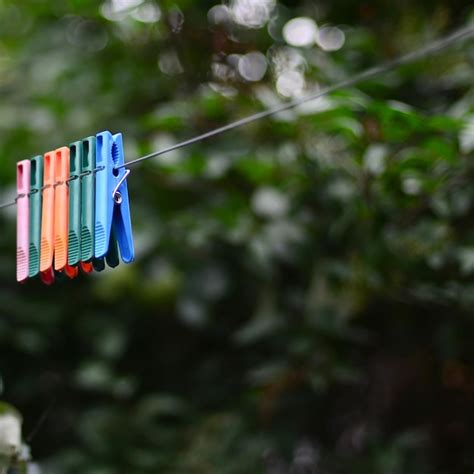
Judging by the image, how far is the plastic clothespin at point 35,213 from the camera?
4.94ft

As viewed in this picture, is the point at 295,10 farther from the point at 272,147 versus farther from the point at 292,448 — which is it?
the point at 292,448

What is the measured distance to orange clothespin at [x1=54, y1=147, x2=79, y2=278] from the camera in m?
1.43

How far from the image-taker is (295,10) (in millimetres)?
2896

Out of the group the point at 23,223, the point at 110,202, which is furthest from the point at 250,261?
the point at 110,202

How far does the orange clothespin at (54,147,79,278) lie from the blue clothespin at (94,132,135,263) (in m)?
0.07

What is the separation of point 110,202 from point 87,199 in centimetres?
5

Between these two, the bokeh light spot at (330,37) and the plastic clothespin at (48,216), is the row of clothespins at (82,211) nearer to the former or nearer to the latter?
the plastic clothespin at (48,216)

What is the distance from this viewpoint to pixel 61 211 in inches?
56.7

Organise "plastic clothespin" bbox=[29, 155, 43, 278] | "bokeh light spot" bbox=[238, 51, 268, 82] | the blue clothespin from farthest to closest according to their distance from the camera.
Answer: "bokeh light spot" bbox=[238, 51, 268, 82]
"plastic clothespin" bbox=[29, 155, 43, 278]
the blue clothespin

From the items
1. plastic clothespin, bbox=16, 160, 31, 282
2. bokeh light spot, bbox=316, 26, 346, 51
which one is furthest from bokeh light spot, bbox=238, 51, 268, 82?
plastic clothespin, bbox=16, 160, 31, 282

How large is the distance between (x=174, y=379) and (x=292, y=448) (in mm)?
523

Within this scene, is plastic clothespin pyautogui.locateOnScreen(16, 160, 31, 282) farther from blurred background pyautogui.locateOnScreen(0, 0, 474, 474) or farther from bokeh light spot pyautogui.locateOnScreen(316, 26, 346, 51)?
bokeh light spot pyautogui.locateOnScreen(316, 26, 346, 51)

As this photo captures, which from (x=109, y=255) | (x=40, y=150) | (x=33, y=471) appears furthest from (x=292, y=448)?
(x=109, y=255)

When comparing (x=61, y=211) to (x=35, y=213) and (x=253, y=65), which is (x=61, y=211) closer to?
(x=35, y=213)
